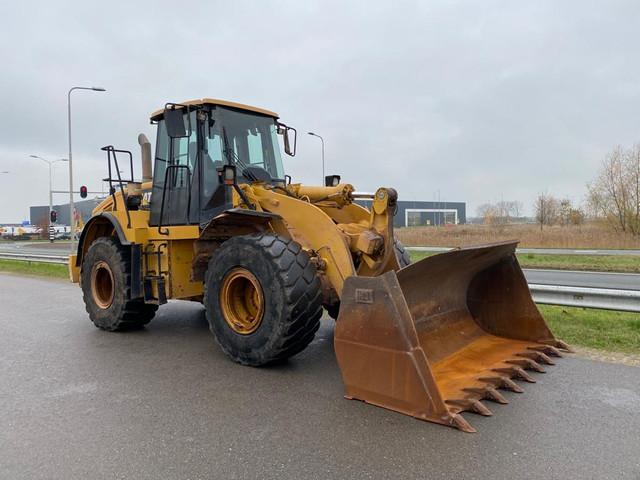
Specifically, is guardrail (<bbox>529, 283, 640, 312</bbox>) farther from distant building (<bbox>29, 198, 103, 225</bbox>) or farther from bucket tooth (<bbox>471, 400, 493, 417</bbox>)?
distant building (<bbox>29, 198, 103, 225</bbox>)

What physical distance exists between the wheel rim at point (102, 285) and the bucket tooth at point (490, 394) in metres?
5.00

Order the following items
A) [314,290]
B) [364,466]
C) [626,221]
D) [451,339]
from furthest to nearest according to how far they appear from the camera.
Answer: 1. [626,221]
2. [451,339]
3. [314,290]
4. [364,466]

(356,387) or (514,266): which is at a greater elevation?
(514,266)

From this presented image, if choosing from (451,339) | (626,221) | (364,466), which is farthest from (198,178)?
(626,221)

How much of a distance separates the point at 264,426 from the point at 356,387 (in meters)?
0.79

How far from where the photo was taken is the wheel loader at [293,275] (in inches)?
146

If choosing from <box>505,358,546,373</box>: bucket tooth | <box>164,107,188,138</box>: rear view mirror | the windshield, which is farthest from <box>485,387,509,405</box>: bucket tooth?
<box>164,107,188,138</box>: rear view mirror

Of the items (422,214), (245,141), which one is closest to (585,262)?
(245,141)

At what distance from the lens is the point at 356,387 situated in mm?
3863

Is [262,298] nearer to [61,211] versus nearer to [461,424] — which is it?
[461,424]

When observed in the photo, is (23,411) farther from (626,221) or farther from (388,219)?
(626,221)

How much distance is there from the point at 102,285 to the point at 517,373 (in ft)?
18.5

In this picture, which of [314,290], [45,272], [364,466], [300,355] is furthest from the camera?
[45,272]

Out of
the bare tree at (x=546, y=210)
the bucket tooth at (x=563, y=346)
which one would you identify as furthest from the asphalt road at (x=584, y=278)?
the bare tree at (x=546, y=210)
